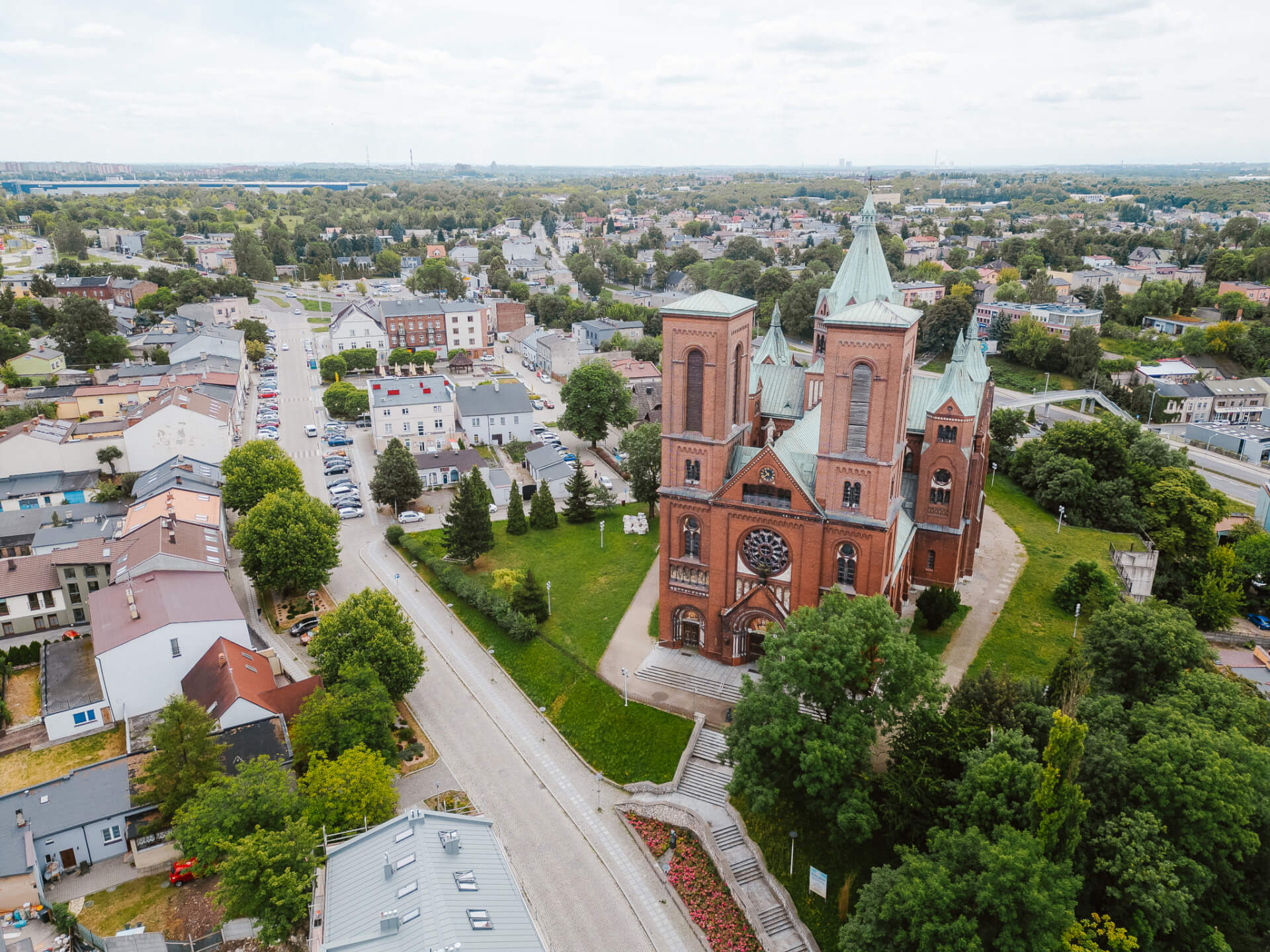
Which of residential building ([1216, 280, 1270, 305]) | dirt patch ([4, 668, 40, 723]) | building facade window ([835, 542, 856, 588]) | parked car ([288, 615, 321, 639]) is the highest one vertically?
residential building ([1216, 280, 1270, 305])

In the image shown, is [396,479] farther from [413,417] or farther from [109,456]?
[109,456]

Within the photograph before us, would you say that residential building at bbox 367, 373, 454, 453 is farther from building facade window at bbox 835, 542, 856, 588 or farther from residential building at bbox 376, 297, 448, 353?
building facade window at bbox 835, 542, 856, 588

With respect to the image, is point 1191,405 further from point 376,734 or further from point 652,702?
point 376,734

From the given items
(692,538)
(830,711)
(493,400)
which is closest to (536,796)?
(830,711)

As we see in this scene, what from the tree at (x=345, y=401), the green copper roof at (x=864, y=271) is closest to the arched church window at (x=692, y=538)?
the green copper roof at (x=864, y=271)

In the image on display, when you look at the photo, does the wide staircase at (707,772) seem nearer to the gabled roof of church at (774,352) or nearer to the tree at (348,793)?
the tree at (348,793)

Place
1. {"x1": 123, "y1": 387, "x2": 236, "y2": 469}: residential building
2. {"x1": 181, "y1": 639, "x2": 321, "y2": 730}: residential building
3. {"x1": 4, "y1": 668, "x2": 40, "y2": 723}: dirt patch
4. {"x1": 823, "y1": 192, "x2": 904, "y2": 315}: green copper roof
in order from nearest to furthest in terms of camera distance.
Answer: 1. {"x1": 181, "y1": 639, "x2": 321, "y2": 730}: residential building
2. {"x1": 4, "y1": 668, "x2": 40, "y2": 723}: dirt patch
3. {"x1": 823, "y1": 192, "x2": 904, "y2": 315}: green copper roof
4. {"x1": 123, "y1": 387, "x2": 236, "y2": 469}: residential building

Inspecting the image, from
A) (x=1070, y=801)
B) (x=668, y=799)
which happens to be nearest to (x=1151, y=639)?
(x=1070, y=801)

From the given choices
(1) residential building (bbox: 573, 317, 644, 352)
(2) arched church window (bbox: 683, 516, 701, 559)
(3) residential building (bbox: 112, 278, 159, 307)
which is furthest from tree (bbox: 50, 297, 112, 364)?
(2) arched church window (bbox: 683, 516, 701, 559)
